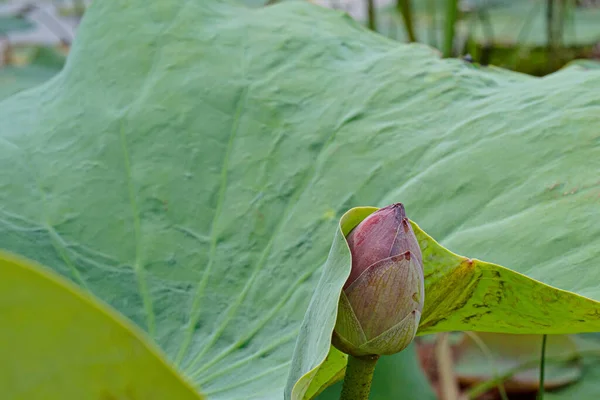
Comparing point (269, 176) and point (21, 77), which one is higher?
point (269, 176)

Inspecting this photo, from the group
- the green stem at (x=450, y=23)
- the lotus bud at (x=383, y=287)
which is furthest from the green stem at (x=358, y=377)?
the green stem at (x=450, y=23)

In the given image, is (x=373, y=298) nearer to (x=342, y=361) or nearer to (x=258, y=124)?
(x=342, y=361)

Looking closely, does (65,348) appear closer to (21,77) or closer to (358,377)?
(358,377)

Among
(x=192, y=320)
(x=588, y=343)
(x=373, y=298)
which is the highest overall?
(x=373, y=298)


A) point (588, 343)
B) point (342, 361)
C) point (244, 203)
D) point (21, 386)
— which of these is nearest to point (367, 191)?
point (244, 203)

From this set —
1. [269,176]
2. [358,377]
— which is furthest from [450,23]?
[358,377]

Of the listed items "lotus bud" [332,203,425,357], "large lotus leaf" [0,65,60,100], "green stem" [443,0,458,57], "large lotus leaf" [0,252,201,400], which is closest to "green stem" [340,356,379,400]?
"lotus bud" [332,203,425,357]
